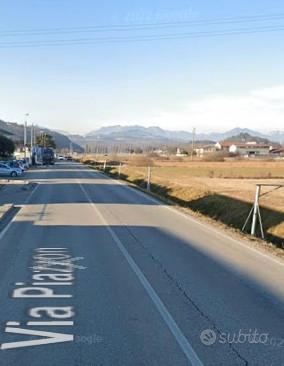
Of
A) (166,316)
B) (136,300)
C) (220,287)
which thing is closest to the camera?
(166,316)

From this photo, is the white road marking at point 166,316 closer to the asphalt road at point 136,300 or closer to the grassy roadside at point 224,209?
the asphalt road at point 136,300

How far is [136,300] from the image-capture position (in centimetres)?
820

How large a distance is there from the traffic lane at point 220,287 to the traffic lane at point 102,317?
0.65 m

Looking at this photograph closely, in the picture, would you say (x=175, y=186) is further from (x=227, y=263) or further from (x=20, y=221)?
(x=227, y=263)

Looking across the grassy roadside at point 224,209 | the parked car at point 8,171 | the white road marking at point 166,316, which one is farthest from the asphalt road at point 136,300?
the parked car at point 8,171

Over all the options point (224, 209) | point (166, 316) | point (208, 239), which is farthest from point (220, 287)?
point (224, 209)

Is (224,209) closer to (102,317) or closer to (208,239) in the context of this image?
(208,239)

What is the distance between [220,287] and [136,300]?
1775 mm

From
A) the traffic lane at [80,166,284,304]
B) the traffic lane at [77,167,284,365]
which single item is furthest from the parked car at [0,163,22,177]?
the traffic lane at [77,167,284,365]

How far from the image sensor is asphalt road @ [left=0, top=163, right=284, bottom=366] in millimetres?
5914

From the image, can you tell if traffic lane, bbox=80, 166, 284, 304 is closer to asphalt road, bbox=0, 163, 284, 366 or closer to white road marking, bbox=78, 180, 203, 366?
asphalt road, bbox=0, 163, 284, 366

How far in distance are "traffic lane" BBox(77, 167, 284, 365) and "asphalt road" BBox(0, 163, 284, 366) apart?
2cm

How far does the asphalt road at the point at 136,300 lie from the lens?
19.4 ft

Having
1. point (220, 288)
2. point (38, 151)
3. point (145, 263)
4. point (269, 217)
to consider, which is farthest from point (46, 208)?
point (38, 151)
